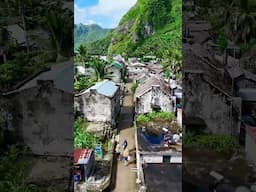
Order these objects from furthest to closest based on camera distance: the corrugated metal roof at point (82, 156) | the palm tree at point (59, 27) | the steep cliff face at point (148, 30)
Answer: the steep cliff face at point (148, 30) < the corrugated metal roof at point (82, 156) < the palm tree at point (59, 27)

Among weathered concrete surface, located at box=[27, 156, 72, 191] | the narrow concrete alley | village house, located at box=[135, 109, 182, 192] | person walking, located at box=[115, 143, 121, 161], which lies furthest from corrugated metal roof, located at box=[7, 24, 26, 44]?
person walking, located at box=[115, 143, 121, 161]

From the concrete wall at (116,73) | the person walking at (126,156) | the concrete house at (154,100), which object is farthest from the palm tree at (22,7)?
the concrete wall at (116,73)

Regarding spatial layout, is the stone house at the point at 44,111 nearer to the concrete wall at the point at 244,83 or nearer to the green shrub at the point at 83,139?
the concrete wall at the point at 244,83

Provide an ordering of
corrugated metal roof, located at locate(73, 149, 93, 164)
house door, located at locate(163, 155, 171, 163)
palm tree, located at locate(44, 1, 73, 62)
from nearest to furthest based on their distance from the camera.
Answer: palm tree, located at locate(44, 1, 73, 62), corrugated metal roof, located at locate(73, 149, 93, 164), house door, located at locate(163, 155, 171, 163)

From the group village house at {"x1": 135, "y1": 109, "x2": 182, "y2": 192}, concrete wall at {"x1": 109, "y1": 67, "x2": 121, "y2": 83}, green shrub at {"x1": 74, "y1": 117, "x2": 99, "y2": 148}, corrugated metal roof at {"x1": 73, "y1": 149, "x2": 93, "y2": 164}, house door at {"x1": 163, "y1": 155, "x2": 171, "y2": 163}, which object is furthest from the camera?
concrete wall at {"x1": 109, "y1": 67, "x2": 121, "y2": 83}

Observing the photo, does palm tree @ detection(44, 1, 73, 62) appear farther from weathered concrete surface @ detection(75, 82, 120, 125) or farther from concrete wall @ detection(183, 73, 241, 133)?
weathered concrete surface @ detection(75, 82, 120, 125)

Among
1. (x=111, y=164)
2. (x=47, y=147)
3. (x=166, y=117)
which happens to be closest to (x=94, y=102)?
(x=166, y=117)
